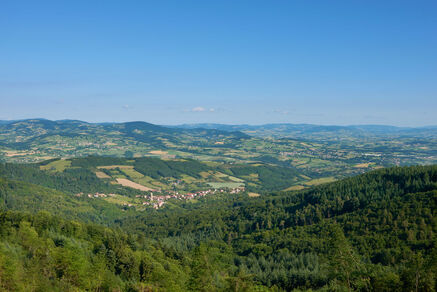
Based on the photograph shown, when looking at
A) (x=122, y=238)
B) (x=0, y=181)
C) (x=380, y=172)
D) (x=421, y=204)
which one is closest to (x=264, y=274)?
(x=122, y=238)

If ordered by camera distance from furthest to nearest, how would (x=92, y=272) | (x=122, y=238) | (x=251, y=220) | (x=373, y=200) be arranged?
(x=251, y=220)
(x=373, y=200)
(x=122, y=238)
(x=92, y=272)

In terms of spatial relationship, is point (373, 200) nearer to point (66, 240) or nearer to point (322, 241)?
point (322, 241)

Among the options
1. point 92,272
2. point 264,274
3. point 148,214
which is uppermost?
point 92,272

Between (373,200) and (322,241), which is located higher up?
(373,200)

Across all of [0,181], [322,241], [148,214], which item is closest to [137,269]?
[322,241]

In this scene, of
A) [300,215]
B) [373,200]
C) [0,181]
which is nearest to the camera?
[373,200]

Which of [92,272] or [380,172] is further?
[380,172]

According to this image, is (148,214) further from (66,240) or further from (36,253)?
(36,253)
